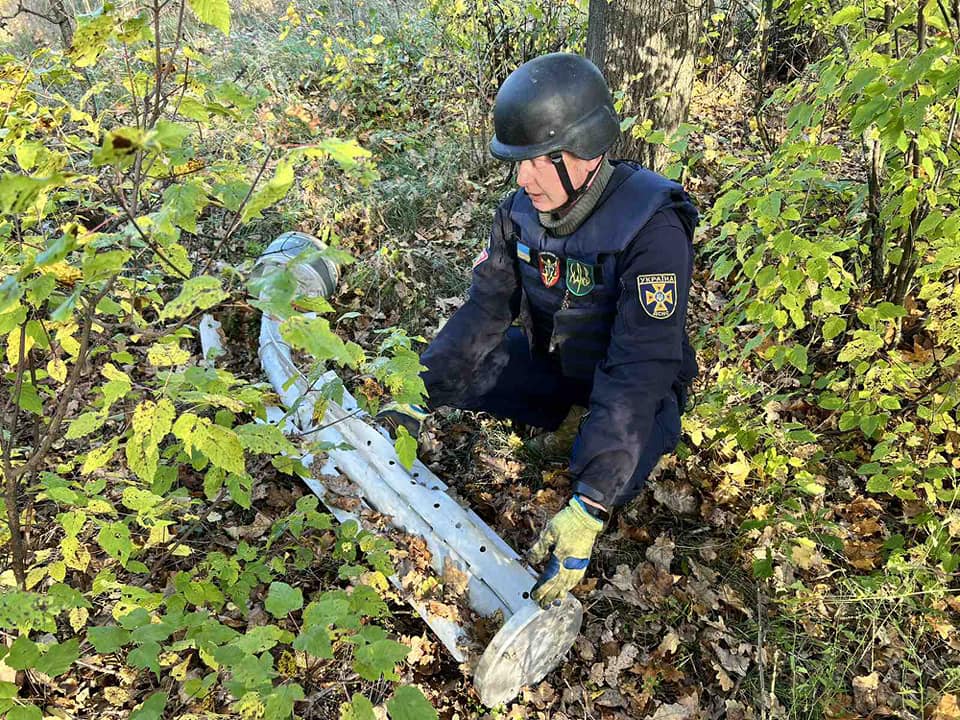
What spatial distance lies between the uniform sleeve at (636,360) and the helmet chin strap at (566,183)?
0.33 m

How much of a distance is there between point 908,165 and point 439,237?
3.15 meters

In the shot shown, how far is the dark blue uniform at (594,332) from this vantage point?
2.52 meters

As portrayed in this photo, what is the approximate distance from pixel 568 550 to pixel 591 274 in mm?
1175

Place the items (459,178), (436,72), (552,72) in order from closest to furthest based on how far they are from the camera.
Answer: (552,72) → (459,178) → (436,72)

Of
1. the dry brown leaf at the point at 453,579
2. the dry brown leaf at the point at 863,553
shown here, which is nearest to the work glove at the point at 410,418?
the dry brown leaf at the point at 453,579

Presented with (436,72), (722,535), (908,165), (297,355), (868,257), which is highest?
(436,72)

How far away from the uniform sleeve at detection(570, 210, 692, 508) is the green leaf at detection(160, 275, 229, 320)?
160cm

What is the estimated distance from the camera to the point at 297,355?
3812 millimetres

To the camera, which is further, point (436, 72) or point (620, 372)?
point (436, 72)

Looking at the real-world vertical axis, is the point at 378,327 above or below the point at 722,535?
above

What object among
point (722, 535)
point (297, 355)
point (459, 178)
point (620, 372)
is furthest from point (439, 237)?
point (722, 535)

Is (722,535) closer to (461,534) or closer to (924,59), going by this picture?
(461,534)

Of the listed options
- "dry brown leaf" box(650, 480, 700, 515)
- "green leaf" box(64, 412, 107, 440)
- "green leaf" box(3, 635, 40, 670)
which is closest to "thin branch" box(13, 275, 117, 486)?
"green leaf" box(64, 412, 107, 440)

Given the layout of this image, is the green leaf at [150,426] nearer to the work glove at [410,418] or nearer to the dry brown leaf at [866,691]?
the work glove at [410,418]
